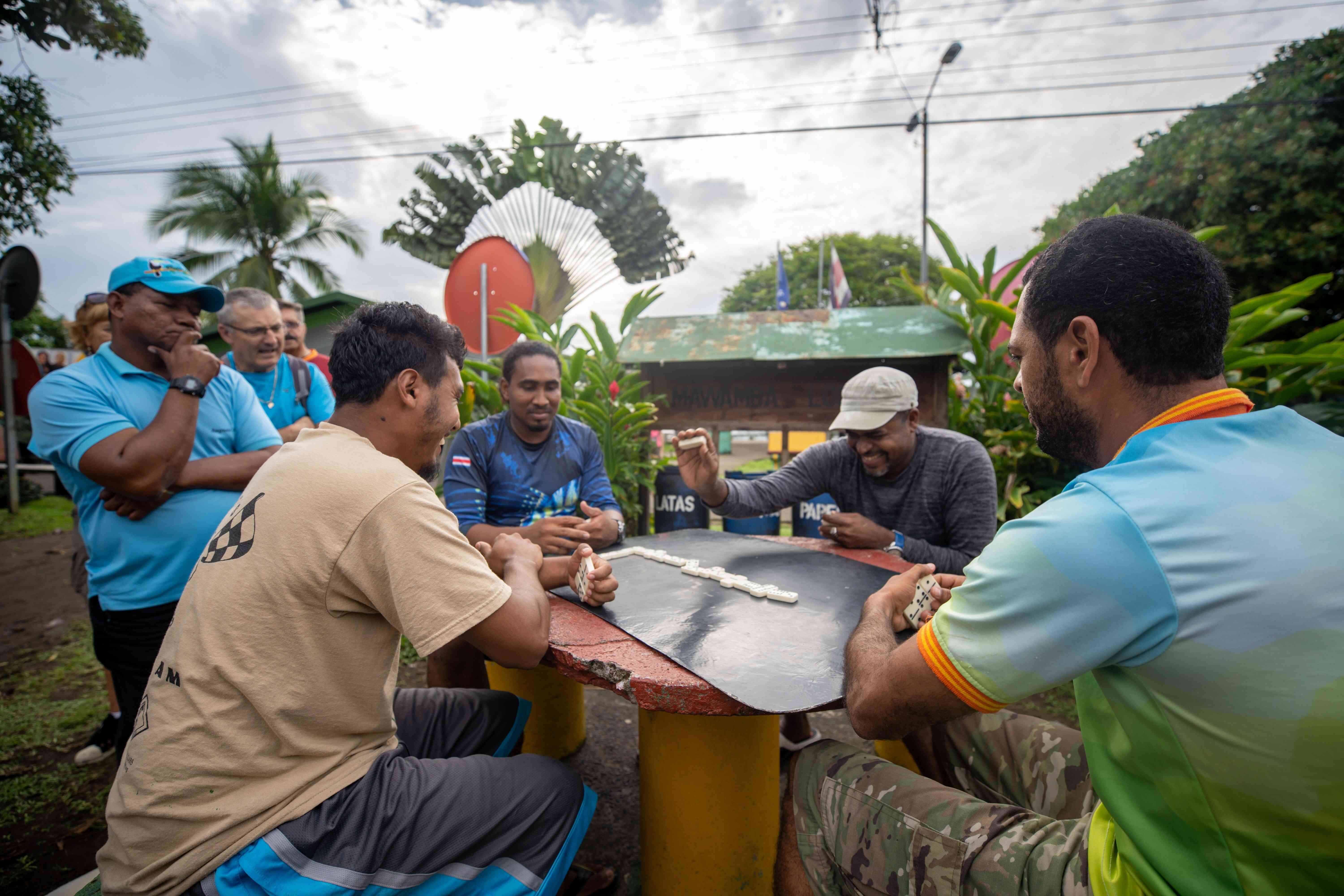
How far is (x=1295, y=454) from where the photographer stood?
0.98 m

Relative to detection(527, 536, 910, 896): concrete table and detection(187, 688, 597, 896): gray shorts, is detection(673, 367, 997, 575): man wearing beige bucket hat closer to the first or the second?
detection(527, 536, 910, 896): concrete table

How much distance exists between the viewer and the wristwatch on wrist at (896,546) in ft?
8.30

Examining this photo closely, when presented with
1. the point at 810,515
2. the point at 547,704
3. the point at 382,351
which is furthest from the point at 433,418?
the point at 810,515

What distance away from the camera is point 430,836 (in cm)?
133

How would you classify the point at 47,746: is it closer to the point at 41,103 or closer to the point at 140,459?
the point at 140,459

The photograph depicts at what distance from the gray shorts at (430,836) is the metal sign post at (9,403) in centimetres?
996

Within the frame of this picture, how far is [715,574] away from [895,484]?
1081 mm

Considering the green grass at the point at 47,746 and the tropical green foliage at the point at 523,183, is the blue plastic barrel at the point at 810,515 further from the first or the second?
the tropical green foliage at the point at 523,183

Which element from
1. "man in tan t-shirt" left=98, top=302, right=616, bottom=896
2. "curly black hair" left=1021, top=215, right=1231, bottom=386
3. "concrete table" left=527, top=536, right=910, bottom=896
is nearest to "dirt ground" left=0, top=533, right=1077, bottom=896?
"concrete table" left=527, top=536, right=910, bottom=896

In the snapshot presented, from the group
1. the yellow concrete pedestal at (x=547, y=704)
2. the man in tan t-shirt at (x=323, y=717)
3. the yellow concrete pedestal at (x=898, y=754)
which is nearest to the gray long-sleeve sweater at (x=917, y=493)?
the yellow concrete pedestal at (x=898, y=754)

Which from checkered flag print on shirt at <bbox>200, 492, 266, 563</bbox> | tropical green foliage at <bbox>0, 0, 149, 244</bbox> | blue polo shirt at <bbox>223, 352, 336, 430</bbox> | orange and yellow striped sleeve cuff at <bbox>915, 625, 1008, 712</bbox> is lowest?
orange and yellow striped sleeve cuff at <bbox>915, 625, 1008, 712</bbox>

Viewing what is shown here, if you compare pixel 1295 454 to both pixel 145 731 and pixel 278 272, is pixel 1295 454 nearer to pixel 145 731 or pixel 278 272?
pixel 145 731

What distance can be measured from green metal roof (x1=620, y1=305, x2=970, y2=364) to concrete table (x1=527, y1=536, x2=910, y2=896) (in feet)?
11.9

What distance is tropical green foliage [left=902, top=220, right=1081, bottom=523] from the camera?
383cm
